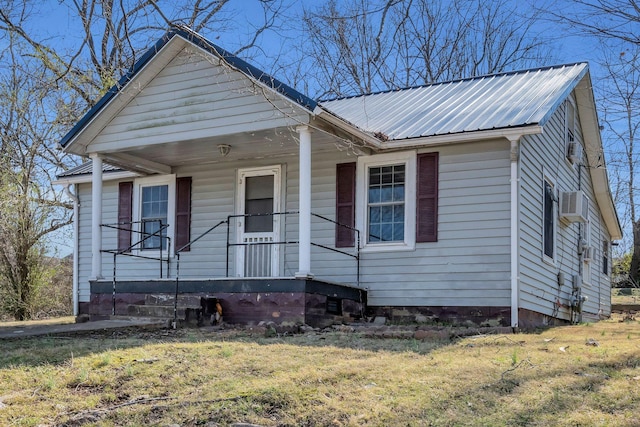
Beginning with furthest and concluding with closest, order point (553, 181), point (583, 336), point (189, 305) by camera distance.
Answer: point (553, 181) < point (189, 305) < point (583, 336)

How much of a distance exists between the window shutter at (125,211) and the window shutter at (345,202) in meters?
4.61

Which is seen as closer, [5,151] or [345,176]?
[345,176]

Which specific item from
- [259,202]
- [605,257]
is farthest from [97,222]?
[605,257]

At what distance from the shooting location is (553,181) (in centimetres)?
1216

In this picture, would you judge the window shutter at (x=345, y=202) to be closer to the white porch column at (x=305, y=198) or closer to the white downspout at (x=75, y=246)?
the white porch column at (x=305, y=198)

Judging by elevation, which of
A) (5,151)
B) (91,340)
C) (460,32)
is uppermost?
(460,32)

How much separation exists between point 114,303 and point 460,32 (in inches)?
683

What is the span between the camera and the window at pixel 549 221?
37.5ft

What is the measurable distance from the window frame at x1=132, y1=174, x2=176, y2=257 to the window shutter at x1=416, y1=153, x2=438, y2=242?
4.80m

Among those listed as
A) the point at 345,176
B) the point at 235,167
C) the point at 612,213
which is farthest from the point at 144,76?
the point at 612,213

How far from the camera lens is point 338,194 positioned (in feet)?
37.2

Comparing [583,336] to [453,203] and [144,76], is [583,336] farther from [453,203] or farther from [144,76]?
[144,76]

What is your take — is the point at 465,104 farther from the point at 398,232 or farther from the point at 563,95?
the point at 398,232

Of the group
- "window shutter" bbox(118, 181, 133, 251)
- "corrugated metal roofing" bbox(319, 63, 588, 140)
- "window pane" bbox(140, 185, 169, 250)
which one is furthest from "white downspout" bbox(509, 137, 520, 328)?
"window shutter" bbox(118, 181, 133, 251)
